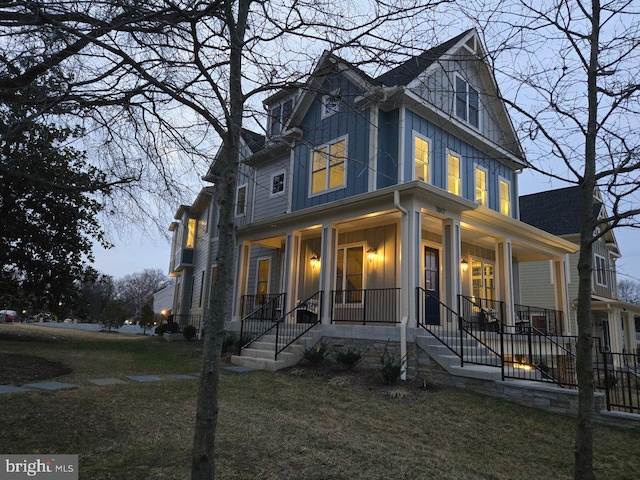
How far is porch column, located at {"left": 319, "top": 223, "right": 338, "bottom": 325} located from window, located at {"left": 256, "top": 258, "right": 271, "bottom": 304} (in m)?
4.21

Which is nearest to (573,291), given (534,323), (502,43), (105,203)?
(534,323)

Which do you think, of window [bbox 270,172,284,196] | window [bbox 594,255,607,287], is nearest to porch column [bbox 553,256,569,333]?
window [bbox 594,255,607,287]

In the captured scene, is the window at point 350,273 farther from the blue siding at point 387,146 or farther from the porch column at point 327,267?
the blue siding at point 387,146

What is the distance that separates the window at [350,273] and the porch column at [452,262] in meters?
2.68

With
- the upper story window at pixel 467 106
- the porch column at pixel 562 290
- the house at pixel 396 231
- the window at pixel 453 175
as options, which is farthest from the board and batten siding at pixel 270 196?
the porch column at pixel 562 290

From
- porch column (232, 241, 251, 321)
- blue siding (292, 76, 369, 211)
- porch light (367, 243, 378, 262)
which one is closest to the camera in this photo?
blue siding (292, 76, 369, 211)

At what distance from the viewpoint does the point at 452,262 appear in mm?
9570

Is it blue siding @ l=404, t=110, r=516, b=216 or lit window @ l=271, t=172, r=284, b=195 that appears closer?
blue siding @ l=404, t=110, r=516, b=216

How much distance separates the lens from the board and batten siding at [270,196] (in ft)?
45.2

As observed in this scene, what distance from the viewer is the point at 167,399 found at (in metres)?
6.08

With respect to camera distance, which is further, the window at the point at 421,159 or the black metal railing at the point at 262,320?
the black metal railing at the point at 262,320

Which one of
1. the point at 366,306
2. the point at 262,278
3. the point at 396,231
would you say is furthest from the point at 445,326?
the point at 262,278

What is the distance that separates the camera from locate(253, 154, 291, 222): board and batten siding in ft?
45.2

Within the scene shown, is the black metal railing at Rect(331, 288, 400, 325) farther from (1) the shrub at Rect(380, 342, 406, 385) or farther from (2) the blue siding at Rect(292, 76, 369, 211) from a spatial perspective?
(2) the blue siding at Rect(292, 76, 369, 211)
